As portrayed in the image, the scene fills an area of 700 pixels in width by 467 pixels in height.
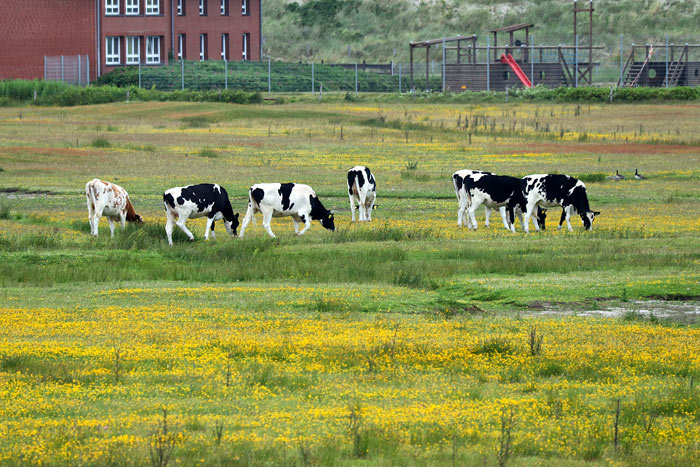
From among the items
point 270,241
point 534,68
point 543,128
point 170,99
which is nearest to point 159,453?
point 270,241

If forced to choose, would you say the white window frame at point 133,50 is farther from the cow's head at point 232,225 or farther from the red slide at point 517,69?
the cow's head at point 232,225

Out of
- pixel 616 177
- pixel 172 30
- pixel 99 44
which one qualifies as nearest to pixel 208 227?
pixel 616 177

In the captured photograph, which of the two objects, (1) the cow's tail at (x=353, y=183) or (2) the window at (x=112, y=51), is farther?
(2) the window at (x=112, y=51)

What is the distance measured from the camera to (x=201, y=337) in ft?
50.3

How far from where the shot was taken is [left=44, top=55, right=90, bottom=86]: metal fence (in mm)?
88750

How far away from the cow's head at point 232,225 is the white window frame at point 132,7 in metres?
67.7

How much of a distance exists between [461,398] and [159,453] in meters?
4.17

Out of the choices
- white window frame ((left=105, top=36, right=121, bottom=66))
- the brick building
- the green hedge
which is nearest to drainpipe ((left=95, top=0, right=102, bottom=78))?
the brick building

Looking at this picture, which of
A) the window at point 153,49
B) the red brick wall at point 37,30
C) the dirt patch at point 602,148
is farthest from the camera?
the window at point 153,49

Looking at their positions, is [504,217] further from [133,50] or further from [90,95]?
[133,50]

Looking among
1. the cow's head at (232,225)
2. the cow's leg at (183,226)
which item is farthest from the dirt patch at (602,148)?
the cow's leg at (183,226)

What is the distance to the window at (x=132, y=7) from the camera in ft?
300

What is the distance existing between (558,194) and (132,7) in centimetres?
6888

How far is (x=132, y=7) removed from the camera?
91.6m
